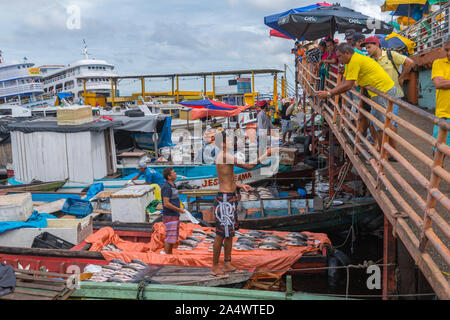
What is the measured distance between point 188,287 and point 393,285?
9.76 feet

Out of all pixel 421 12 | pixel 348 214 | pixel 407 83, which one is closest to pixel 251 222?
pixel 348 214

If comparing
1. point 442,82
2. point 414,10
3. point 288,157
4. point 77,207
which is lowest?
point 77,207

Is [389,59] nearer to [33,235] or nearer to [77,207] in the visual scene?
[33,235]

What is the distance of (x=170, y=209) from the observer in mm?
6953

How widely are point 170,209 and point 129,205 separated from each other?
2592 mm

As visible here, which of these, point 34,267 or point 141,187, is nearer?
point 34,267

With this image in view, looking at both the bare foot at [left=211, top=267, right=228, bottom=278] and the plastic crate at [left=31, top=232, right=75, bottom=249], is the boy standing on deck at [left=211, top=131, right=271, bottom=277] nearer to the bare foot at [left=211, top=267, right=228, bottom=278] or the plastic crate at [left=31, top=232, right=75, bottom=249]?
the bare foot at [left=211, top=267, right=228, bottom=278]

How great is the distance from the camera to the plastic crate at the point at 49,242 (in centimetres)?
785

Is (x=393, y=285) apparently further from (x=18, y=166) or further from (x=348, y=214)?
(x=18, y=166)

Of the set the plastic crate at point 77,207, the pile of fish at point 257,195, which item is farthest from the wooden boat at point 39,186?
the pile of fish at point 257,195

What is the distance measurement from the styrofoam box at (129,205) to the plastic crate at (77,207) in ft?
4.68

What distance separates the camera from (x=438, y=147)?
10.6 feet

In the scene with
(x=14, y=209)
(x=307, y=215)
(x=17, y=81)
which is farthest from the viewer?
(x=17, y=81)

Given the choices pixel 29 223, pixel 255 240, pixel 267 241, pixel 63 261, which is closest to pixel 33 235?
pixel 29 223
